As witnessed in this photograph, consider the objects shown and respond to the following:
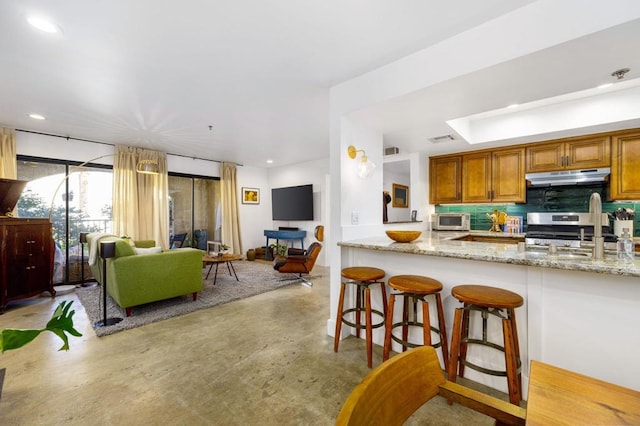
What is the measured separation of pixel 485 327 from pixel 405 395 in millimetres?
1379

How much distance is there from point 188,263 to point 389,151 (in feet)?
11.2

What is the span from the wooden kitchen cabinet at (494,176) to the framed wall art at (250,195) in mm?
5004

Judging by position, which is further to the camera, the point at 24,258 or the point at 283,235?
the point at 283,235

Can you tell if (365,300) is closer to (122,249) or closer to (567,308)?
(567,308)

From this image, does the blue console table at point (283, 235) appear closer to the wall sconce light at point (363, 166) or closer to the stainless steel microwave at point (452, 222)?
the stainless steel microwave at point (452, 222)

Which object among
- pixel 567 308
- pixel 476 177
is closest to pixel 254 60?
pixel 567 308

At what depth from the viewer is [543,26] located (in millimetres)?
1550

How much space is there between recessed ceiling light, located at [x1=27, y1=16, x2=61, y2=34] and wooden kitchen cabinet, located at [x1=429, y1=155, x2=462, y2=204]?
456 cm

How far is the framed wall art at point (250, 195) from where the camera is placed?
22.8 ft

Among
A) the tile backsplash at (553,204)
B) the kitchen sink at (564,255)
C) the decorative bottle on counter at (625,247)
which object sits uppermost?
the tile backsplash at (553,204)

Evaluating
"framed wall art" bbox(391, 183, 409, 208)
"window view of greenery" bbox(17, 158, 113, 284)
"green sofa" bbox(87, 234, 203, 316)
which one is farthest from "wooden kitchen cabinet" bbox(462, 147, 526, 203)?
"window view of greenery" bbox(17, 158, 113, 284)

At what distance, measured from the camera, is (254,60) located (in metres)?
2.21

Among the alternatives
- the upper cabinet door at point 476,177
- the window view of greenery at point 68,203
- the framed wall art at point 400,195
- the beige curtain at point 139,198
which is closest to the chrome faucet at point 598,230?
the upper cabinet door at point 476,177

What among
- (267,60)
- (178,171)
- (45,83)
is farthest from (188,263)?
(178,171)
